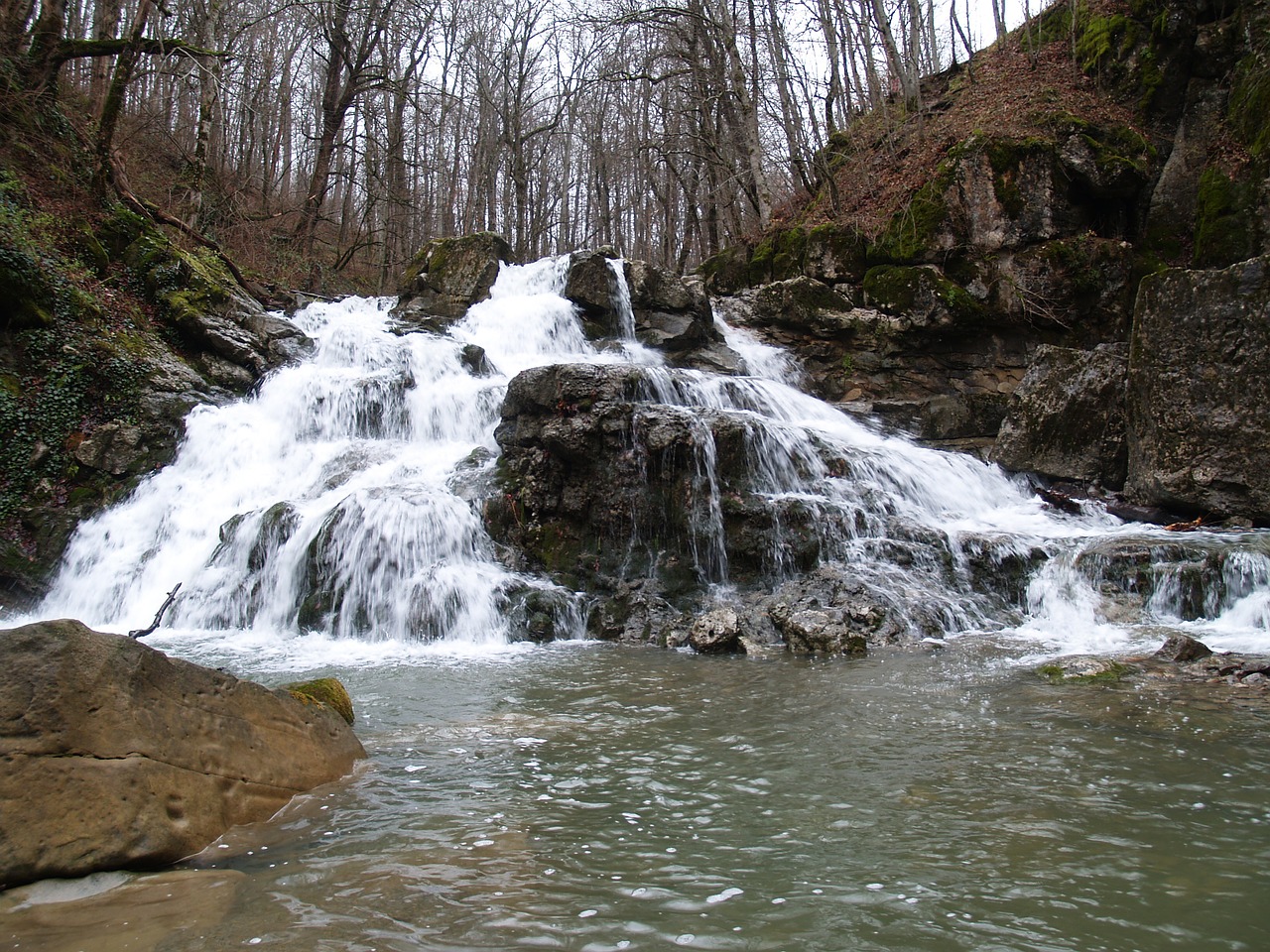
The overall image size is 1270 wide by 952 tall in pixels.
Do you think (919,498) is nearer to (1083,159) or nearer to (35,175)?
(1083,159)

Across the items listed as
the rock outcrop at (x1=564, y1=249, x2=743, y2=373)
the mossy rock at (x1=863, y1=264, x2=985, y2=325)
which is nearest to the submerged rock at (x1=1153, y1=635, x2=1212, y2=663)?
the mossy rock at (x1=863, y1=264, x2=985, y2=325)

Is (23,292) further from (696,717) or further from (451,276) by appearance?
(696,717)

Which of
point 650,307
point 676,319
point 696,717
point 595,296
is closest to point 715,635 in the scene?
point 696,717

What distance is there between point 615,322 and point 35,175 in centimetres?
1079

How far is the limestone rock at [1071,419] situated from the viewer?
1139 cm

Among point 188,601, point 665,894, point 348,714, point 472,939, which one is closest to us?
point 472,939

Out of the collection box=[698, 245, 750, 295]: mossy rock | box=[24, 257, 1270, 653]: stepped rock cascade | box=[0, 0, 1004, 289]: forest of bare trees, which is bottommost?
box=[24, 257, 1270, 653]: stepped rock cascade

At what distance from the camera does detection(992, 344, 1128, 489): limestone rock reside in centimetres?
1139

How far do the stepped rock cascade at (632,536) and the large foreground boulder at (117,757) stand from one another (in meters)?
4.98

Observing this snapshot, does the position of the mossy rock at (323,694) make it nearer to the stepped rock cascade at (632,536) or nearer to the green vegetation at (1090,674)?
the stepped rock cascade at (632,536)

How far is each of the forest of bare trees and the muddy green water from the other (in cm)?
1325

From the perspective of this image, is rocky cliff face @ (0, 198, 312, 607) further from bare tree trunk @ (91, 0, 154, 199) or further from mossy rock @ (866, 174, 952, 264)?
mossy rock @ (866, 174, 952, 264)

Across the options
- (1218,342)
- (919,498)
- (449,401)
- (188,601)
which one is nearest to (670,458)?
(919,498)

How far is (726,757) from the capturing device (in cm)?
428
